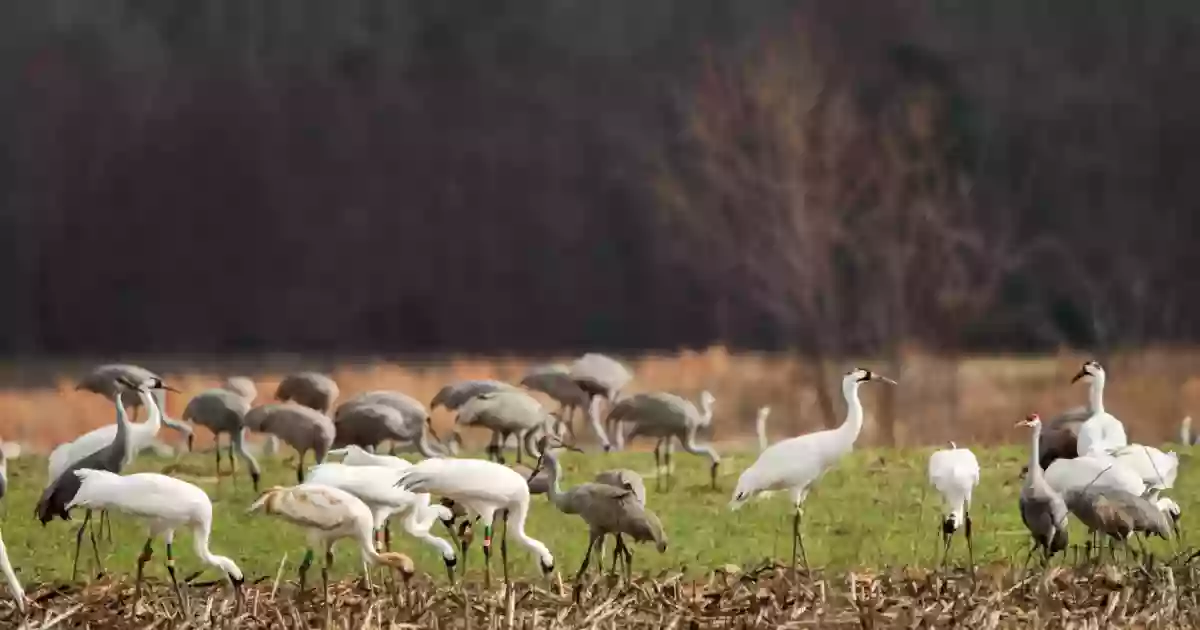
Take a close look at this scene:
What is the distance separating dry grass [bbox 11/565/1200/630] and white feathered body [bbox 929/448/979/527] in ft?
0.73

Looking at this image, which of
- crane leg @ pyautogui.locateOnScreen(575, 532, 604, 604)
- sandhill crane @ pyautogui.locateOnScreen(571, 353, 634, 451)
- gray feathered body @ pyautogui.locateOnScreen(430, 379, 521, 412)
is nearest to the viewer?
crane leg @ pyautogui.locateOnScreen(575, 532, 604, 604)

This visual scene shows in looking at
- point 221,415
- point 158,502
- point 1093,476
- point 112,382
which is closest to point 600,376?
point 221,415

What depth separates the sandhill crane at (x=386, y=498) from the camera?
4.45 metres

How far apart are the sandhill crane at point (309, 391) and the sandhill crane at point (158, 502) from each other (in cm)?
251

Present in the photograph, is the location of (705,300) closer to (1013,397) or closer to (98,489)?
(1013,397)

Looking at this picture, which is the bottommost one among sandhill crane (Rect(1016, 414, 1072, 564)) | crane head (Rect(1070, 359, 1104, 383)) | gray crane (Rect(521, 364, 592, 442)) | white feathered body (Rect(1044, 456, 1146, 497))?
sandhill crane (Rect(1016, 414, 1072, 564))

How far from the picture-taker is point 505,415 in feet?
20.0

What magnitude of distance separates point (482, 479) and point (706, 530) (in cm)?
119

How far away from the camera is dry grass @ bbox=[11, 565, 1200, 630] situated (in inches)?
172

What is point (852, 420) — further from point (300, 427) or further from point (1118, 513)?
point (300, 427)

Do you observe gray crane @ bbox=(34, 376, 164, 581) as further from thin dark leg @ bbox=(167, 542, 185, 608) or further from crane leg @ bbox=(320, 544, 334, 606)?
crane leg @ bbox=(320, 544, 334, 606)

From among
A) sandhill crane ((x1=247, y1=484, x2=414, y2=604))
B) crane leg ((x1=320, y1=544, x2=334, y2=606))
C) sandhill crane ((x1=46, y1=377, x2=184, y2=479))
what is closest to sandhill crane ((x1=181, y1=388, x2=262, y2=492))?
sandhill crane ((x1=46, y1=377, x2=184, y2=479))

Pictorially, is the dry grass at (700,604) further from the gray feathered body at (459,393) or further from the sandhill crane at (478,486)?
the gray feathered body at (459,393)

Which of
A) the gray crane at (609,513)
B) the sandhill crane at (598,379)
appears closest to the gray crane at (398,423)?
the sandhill crane at (598,379)
